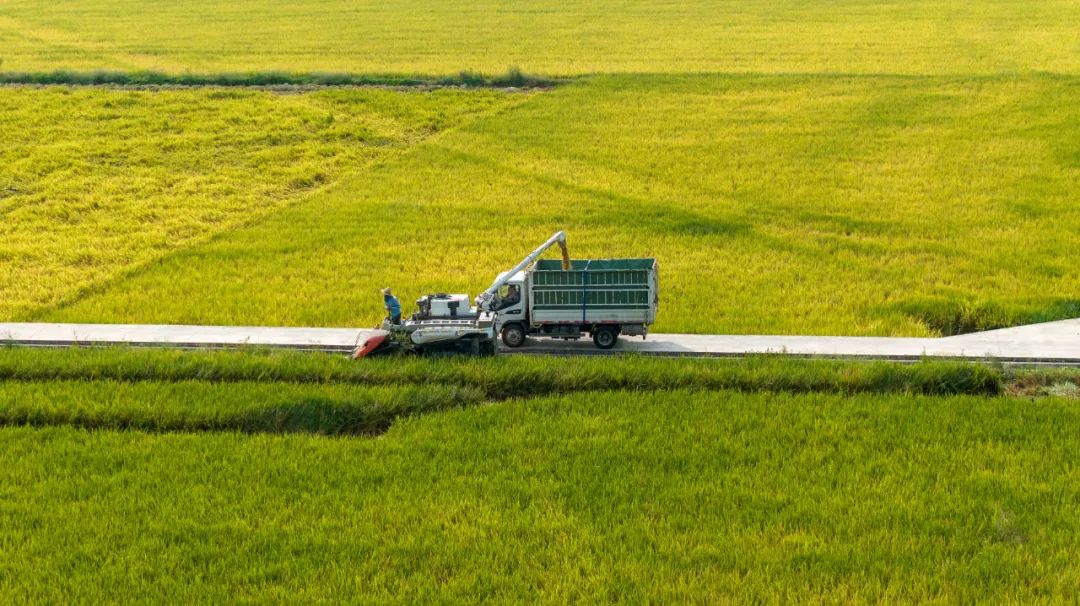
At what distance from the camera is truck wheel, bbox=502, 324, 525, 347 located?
22094 mm

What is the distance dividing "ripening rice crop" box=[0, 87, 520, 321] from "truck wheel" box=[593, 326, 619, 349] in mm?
11389

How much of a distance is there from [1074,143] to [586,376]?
24737 millimetres

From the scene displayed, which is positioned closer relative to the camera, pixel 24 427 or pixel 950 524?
pixel 950 524

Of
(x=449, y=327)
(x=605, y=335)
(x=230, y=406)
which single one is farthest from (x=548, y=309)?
(x=230, y=406)

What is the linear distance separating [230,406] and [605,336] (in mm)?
6547

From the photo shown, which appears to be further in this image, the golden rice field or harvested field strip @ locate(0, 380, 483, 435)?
the golden rice field

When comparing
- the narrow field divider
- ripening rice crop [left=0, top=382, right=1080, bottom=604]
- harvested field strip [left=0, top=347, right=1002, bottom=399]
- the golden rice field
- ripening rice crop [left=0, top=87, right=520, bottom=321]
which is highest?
the golden rice field

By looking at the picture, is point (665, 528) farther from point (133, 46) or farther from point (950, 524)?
point (133, 46)

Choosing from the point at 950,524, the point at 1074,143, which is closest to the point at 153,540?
the point at 950,524

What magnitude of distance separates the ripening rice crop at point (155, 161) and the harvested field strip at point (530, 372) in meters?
5.74

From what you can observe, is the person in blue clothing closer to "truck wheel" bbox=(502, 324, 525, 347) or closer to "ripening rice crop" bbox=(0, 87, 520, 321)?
"truck wheel" bbox=(502, 324, 525, 347)

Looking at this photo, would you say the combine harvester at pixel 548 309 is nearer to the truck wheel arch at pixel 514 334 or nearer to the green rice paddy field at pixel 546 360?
the truck wheel arch at pixel 514 334

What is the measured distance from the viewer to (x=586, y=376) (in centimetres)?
1988

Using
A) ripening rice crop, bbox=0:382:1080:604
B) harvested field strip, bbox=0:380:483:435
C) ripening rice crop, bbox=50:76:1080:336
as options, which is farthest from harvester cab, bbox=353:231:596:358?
ripening rice crop, bbox=50:76:1080:336
